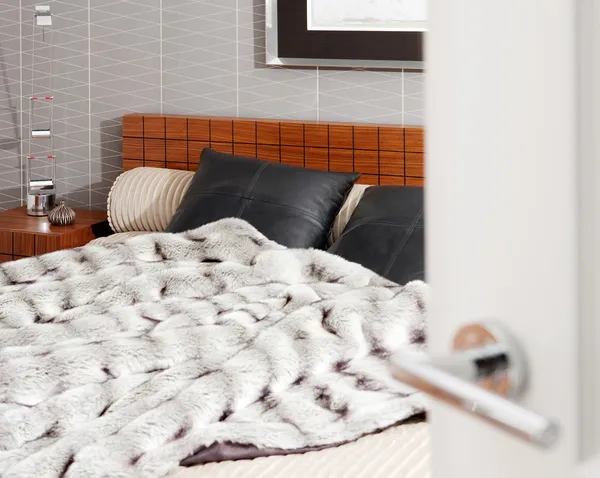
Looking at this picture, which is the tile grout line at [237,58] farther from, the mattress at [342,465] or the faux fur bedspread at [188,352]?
the mattress at [342,465]

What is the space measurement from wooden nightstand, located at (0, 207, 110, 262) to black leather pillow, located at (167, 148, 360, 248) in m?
0.59

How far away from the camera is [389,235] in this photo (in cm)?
269

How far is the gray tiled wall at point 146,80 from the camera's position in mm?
3463

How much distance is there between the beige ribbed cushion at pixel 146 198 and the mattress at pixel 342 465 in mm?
1972

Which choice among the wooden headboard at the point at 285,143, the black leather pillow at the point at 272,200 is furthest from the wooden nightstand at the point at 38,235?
the black leather pillow at the point at 272,200

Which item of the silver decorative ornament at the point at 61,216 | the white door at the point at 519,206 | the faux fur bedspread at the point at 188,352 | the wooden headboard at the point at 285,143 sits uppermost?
the wooden headboard at the point at 285,143

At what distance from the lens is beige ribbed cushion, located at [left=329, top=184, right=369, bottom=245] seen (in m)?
3.05

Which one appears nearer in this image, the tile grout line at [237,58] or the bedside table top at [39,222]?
the bedside table top at [39,222]

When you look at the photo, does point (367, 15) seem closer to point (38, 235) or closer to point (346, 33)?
point (346, 33)

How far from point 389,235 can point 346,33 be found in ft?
3.37

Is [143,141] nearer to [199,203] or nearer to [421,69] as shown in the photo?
[199,203]

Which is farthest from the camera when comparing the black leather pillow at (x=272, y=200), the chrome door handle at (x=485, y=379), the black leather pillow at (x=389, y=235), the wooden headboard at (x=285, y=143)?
the wooden headboard at (x=285, y=143)

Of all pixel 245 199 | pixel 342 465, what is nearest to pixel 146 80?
pixel 245 199

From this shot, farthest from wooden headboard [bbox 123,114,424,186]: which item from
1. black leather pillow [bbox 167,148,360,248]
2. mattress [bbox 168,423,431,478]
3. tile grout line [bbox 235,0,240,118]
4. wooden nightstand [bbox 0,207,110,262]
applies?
mattress [bbox 168,423,431,478]
